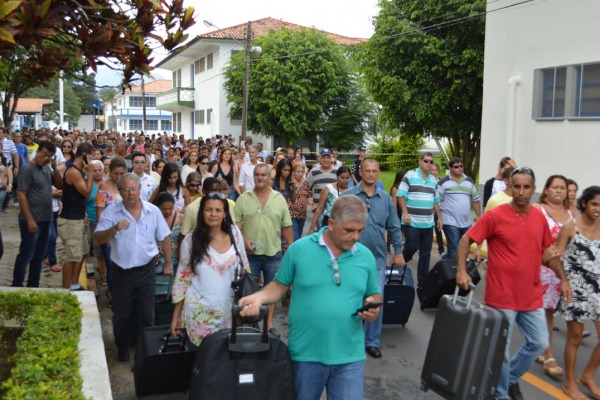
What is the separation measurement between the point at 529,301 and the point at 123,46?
11.5 ft

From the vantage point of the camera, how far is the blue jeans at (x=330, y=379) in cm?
395

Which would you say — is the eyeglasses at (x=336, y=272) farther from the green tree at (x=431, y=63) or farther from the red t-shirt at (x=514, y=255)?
the green tree at (x=431, y=63)

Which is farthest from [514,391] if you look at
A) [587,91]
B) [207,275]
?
[587,91]

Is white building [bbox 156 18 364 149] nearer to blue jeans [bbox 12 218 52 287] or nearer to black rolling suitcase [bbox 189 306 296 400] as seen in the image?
blue jeans [bbox 12 218 52 287]

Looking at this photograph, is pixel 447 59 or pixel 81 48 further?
pixel 447 59

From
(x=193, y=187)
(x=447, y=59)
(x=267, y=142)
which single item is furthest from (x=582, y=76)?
(x=267, y=142)

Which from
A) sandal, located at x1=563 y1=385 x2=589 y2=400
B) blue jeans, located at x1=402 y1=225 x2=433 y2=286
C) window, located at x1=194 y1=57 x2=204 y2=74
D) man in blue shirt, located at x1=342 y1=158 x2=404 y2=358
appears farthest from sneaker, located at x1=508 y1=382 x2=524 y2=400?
window, located at x1=194 y1=57 x2=204 y2=74

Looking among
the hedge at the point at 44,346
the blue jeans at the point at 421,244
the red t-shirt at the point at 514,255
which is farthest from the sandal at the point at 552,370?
the hedge at the point at 44,346

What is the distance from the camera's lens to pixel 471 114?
82.7 feet

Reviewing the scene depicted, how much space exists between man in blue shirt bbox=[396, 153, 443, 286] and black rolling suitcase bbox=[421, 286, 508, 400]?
4.05m

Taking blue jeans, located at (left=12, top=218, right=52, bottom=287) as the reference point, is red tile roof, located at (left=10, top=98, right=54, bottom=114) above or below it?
above

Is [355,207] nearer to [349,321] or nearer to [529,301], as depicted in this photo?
[349,321]

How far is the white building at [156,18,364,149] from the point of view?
1704 inches

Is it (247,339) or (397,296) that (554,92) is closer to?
(397,296)
